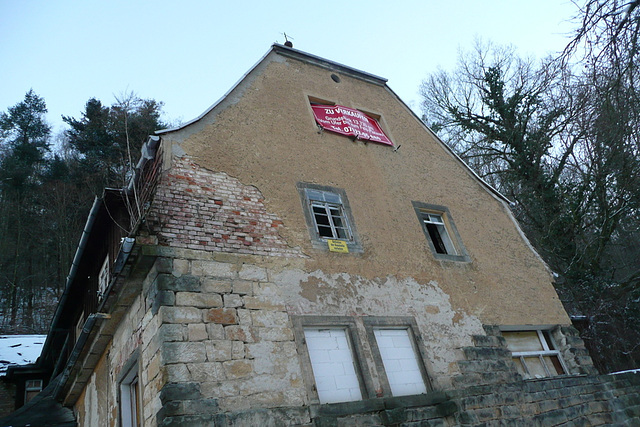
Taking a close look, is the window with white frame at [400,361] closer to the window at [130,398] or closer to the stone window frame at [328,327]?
the stone window frame at [328,327]

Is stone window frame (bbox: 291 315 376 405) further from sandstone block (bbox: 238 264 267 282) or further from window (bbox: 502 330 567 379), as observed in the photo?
window (bbox: 502 330 567 379)

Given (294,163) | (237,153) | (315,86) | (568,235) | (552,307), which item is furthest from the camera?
(568,235)

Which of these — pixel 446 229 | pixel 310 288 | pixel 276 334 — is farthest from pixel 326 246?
pixel 446 229

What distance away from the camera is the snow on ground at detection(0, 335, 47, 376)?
1503cm

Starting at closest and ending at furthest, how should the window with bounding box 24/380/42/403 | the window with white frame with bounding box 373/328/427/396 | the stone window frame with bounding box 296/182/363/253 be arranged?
the window with white frame with bounding box 373/328/427/396
the stone window frame with bounding box 296/182/363/253
the window with bounding box 24/380/42/403

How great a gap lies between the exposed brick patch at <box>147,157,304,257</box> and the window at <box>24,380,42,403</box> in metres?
12.4

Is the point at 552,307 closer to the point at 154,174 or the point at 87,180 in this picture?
the point at 154,174

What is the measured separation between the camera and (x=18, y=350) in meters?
16.0

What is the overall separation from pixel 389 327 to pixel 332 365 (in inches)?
52.4

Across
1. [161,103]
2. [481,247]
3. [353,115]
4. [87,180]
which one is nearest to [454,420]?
[481,247]

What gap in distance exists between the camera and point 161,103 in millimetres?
22188

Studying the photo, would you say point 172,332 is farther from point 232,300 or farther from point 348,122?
point 348,122

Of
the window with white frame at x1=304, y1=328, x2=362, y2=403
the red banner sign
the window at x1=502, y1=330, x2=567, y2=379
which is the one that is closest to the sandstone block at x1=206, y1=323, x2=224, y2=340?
the window with white frame at x1=304, y1=328, x2=362, y2=403

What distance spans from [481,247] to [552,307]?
2029mm
